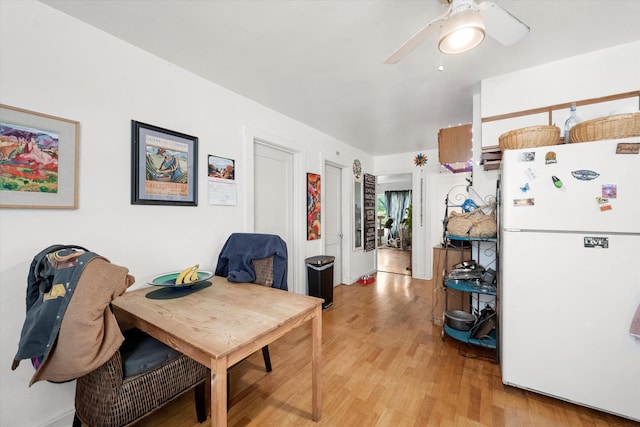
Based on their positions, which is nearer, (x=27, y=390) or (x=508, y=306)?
(x=27, y=390)

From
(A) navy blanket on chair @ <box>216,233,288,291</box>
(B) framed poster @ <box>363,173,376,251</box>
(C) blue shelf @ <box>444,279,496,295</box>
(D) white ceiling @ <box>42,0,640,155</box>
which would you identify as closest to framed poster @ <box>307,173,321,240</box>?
(D) white ceiling @ <box>42,0,640,155</box>

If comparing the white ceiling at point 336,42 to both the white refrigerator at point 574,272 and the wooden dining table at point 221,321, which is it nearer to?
the white refrigerator at point 574,272

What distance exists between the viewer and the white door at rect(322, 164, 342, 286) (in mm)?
3936

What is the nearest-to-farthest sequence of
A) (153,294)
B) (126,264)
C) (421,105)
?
1. (153,294)
2. (126,264)
3. (421,105)

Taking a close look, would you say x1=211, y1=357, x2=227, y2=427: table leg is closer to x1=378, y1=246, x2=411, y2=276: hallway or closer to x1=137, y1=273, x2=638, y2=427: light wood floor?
x1=137, y1=273, x2=638, y2=427: light wood floor

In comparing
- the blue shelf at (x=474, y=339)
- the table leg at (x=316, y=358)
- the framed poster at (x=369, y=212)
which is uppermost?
the framed poster at (x=369, y=212)

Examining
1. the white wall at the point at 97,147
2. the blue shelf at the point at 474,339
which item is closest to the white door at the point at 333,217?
the white wall at the point at 97,147

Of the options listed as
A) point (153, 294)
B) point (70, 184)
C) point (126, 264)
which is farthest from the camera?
point (126, 264)

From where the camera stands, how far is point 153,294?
154 centimetres

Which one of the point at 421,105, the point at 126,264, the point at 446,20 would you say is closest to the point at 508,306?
the point at 446,20

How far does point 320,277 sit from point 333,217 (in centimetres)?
124

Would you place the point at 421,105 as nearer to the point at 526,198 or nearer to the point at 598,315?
the point at 526,198

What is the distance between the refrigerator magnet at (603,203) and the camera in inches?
56.4

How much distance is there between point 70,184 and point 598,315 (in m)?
3.18
